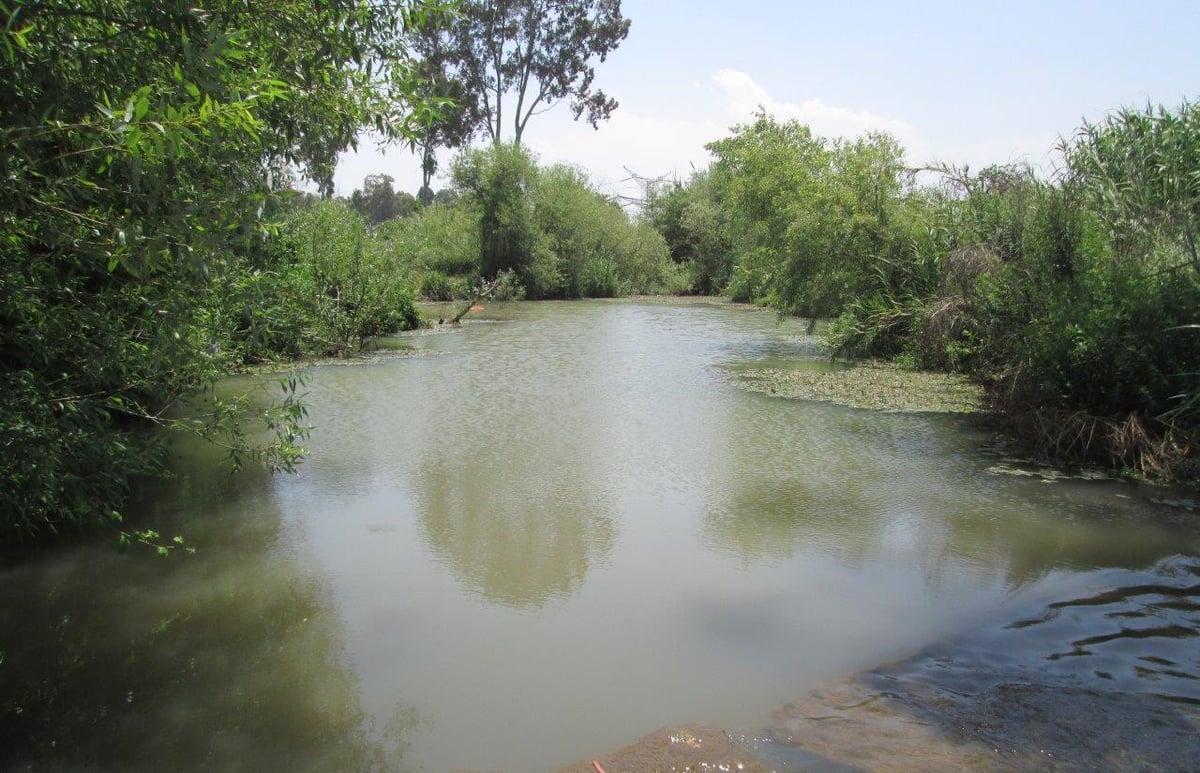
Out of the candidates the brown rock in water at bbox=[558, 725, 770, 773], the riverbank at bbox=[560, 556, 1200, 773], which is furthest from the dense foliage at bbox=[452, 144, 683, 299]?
the brown rock in water at bbox=[558, 725, 770, 773]

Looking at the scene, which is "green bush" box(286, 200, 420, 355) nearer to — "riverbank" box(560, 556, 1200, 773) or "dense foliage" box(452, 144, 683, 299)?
"riverbank" box(560, 556, 1200, 773)

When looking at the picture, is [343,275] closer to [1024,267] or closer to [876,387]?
[876,387]

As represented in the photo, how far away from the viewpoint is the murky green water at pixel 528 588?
158 inches

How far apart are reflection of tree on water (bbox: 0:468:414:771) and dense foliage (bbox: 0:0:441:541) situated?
77cm

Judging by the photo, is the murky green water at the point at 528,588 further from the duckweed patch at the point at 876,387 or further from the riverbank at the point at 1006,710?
the duckweed patch at the point at 876,387

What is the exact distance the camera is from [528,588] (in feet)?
18.3

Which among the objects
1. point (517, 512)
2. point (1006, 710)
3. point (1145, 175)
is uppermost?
point (1145, 175)

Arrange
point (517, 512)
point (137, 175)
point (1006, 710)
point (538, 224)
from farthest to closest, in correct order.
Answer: point (538, 224), point (517, 512), point (1006, 710), point (137, 175)

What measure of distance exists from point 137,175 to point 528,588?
12.0ft

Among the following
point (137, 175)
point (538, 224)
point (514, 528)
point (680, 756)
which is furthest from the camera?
point (538, 224)

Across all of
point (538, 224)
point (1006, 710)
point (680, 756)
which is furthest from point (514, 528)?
point (538, 224)

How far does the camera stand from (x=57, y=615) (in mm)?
4996

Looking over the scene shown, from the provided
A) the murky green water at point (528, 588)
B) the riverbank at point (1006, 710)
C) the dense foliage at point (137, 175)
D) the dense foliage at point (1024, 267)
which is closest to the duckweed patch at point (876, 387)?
the dense foliage at point (1024, 267)

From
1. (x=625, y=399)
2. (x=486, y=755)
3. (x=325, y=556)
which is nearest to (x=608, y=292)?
(x=625, y=399)
